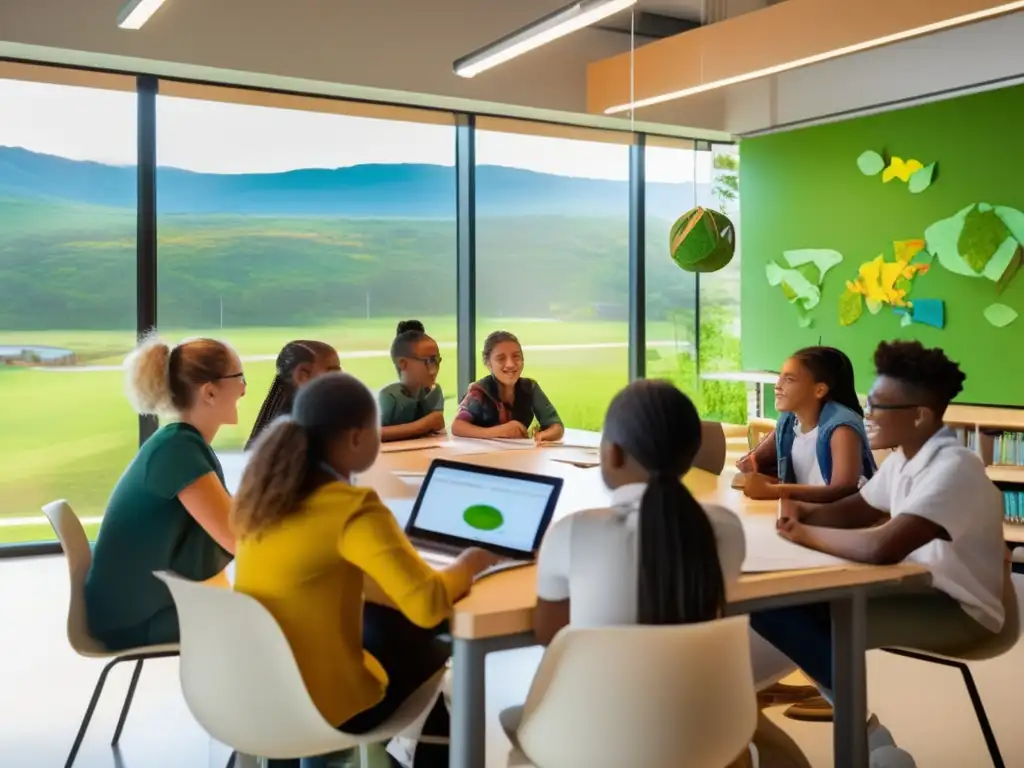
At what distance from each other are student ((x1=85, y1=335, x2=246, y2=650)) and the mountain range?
4290 mm

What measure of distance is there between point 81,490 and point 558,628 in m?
8.68

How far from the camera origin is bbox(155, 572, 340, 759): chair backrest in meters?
1.96

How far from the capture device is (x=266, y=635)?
6.41 ft

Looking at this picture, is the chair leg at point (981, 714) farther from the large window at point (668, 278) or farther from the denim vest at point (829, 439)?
the large window at point (668, 278)

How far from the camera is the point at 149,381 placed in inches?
109

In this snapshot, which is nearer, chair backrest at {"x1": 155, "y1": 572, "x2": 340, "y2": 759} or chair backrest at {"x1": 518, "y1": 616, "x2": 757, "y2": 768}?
chair backrest at {"x1": 518, "y1": 616, "x2": 757, "y2": 768}

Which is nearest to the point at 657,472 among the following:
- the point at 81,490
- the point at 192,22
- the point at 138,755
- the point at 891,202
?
the point at 138,755

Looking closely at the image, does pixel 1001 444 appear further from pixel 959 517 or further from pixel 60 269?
pixel 60 269

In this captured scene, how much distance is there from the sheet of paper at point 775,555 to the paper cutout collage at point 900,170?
4555mm

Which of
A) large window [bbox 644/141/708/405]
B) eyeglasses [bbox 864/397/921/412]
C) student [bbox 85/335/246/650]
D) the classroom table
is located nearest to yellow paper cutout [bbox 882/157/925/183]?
large window [bbox 644/141/708/405]

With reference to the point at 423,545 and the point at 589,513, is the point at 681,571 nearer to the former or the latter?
the point at 589,513

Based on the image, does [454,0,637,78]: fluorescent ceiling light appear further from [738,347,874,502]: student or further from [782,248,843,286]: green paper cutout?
[782,248,843,286]: green paper cutout

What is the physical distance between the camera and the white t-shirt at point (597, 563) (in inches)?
74.0

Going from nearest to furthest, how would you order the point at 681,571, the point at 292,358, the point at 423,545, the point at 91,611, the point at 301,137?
1. the point at 681,571
2. the point at 423,545
3. the point at 91,611
4. the point at 292,358
5. the point at 301,137
